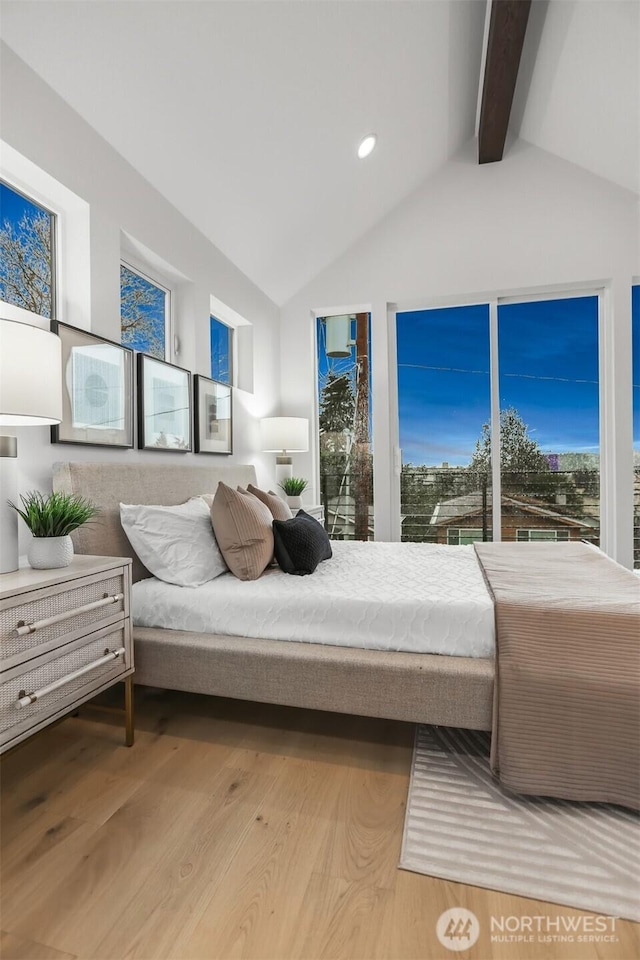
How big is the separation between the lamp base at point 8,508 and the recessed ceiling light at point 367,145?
9.96 ft

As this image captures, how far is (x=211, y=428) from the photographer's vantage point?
3332 millimetres

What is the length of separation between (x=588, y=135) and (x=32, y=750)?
4.74m

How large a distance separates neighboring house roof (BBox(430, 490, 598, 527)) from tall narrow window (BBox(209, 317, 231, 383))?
2.09 meters

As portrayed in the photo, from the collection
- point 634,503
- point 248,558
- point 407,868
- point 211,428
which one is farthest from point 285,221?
point 407,868

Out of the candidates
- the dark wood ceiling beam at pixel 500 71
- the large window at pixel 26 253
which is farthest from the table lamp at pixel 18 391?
the dark wood ceiling beam at pixel 500 71

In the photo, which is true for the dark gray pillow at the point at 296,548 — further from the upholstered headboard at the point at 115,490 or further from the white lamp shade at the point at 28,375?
the white lamp shade at the point at 28,375

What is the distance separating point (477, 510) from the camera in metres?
4.30

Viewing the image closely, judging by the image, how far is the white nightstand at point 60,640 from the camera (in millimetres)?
1376

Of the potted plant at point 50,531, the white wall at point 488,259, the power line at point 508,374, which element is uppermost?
the white wall at point 488,259

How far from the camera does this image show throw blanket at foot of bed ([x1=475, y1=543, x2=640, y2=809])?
1431mm

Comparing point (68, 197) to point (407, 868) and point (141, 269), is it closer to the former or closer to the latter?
point (141, 269)

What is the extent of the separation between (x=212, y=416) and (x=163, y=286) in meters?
0.84

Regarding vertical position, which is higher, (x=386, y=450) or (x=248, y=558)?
(x=386, y=450)

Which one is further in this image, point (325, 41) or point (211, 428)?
point (211, 428)
